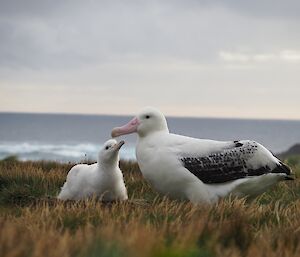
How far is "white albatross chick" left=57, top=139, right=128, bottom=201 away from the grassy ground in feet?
1.59

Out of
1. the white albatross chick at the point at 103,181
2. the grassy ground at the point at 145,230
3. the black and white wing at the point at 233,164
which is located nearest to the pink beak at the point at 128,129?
the white albatross chick at the point at 103,181

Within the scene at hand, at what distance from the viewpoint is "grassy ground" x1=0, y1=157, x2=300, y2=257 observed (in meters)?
3.05

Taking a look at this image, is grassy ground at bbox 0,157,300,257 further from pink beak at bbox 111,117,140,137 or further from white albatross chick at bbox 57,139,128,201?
pink beak at bbox 111,117,140,137

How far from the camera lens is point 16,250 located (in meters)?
2.80

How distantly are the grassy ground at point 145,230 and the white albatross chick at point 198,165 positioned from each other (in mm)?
524

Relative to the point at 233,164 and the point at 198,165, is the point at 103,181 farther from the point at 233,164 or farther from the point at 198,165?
the point at 233,164

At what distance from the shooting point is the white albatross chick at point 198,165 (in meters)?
6.45

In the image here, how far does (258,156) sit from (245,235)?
2.56m

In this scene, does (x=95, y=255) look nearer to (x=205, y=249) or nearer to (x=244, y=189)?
(x=205, y=249)

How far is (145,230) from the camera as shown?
3.69 m

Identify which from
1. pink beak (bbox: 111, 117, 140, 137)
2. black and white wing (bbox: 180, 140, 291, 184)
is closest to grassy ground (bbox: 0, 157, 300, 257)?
black and white wing (bbox: 180, 140, 291, 184)

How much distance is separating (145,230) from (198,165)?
9.33 feet

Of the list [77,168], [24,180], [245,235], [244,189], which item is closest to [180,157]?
[244,189]

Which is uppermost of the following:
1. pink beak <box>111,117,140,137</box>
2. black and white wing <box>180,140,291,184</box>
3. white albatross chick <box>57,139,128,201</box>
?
pink beak <box>111,117,140,137</box>
